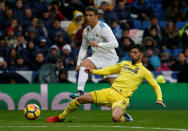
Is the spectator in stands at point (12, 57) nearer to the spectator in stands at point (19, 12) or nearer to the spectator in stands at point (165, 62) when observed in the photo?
the spectator in stands at point (19, 12)

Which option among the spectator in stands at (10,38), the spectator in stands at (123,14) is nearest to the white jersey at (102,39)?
the spectator in stands at (10,38)

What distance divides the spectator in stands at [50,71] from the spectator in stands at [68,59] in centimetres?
40

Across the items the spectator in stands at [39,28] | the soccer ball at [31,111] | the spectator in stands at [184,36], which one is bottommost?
the soccer ball at [31,111]

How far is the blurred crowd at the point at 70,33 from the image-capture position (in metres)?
16.0

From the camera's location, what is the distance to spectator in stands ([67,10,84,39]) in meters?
18.4

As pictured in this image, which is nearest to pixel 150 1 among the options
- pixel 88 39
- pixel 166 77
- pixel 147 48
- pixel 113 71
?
pixel 147 48

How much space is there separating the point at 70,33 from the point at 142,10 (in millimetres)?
3386

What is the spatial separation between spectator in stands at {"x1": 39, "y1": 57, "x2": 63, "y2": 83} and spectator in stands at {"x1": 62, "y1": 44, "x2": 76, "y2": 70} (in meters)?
0.40

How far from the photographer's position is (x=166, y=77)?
50.4ft

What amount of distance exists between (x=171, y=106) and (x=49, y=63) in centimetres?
402

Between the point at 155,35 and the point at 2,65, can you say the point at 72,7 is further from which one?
the point at 2,65

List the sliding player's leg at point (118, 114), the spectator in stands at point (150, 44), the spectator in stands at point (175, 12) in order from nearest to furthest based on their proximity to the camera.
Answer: the sliding player's leg at point (118, 114) → the spectator in stands at point (150, 44) → the spectator in stands at point (175, 12)

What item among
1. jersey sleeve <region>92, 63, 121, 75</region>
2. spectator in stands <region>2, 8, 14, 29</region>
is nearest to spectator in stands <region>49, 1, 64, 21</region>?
spectator in stands <region>2, 8, 14, 29</region>

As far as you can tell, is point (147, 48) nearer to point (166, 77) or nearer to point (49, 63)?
point (166, 77)
